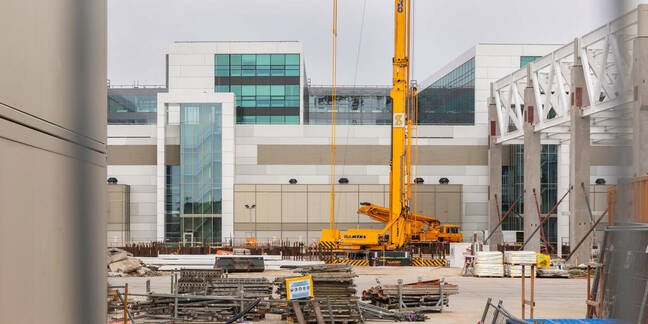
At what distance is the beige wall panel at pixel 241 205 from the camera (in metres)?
59.5

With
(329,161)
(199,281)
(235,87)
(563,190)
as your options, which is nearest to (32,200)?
(199,281)

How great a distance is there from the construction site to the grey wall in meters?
0.01

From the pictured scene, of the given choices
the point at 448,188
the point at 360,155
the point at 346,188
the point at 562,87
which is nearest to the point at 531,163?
the point at 562,87

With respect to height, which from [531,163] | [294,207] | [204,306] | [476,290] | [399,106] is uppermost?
[399,106]

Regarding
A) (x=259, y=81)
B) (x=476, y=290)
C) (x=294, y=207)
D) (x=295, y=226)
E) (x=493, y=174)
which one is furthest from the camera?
(x=259, y=81)

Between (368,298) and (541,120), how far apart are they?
25.0 m

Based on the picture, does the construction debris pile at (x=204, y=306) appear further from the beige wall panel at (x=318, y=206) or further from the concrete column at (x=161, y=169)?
the beige wall panel at (x=318, y=206)

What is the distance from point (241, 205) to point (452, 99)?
29506 mm

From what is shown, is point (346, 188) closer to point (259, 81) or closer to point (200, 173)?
point (200, 173)

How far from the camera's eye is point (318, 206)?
6059cm

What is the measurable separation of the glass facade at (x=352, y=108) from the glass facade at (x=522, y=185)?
2577 centimetres

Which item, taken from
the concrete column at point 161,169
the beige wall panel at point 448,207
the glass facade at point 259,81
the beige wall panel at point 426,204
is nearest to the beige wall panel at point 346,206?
the beige wall panel at point 426,204

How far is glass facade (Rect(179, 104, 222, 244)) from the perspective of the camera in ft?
192

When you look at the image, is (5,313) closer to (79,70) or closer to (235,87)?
(79,70)
